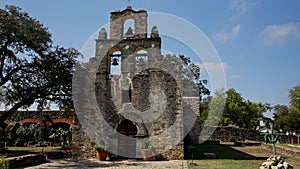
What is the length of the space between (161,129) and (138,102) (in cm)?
238

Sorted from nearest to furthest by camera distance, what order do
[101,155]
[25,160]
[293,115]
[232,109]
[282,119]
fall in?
[25,160] → [101,155] → [232,109] → [293,115] → [282,119]

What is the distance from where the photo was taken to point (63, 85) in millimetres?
14047

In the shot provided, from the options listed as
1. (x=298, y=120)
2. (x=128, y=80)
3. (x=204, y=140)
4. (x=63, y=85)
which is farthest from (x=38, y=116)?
(x=298, y=120)

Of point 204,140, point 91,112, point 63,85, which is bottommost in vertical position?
point 204,140

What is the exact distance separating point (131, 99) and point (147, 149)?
11.5 ft

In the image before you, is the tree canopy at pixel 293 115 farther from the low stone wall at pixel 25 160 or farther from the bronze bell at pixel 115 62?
the low stone wall at pixel 25 160

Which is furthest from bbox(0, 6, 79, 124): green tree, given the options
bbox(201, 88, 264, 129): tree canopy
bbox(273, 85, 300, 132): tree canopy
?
bbox(273, 85, 300, 132): tree canopy

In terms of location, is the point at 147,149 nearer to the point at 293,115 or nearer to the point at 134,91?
the point at 134,91

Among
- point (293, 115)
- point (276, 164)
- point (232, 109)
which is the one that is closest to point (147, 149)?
point (276, 164)

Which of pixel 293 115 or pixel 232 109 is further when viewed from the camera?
pixel 293 115

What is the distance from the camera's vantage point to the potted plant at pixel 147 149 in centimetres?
1080

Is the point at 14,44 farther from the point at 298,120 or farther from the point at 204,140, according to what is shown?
the point at 298,120

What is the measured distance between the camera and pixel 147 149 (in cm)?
1089

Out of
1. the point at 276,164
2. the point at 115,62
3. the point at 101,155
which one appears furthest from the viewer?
the point at 115,62
